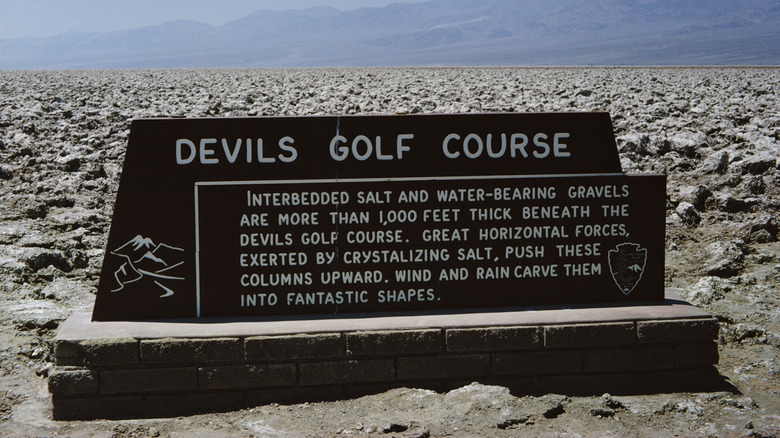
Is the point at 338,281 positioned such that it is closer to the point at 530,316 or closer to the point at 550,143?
the point at 530,316

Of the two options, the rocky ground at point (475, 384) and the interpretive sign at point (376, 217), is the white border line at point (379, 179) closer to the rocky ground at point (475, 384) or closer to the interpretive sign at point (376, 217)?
the interpretive sign at point (376, 217)

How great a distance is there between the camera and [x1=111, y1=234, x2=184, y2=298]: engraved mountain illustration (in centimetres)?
429

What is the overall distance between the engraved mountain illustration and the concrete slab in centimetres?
21

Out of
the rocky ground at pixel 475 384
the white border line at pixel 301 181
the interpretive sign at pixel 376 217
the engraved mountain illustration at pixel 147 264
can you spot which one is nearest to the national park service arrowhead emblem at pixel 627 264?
the interpretive sign at pixel 376 217

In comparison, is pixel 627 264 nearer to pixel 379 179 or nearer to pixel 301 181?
pixel 379 179

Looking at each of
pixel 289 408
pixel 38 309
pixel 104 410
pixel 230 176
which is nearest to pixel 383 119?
pixel 230 176

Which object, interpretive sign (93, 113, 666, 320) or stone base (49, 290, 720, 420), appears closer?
stone base (49, 290, 720, 420)

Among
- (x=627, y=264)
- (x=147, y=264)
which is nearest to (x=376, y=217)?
(x=147, y=264)

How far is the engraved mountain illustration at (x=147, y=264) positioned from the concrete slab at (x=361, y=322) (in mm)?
209

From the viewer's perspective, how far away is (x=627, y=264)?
4.55m

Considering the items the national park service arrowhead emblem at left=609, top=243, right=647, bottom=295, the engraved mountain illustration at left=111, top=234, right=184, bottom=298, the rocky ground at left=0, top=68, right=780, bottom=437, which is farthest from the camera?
the national park service arrowhead emblem at left=609, top=243, right=647, bottom=295

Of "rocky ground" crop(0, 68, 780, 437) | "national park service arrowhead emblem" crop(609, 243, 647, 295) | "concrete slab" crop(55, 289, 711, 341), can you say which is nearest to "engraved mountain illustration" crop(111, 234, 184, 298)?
"concrete slab" crop(55, 289, 711, 341)

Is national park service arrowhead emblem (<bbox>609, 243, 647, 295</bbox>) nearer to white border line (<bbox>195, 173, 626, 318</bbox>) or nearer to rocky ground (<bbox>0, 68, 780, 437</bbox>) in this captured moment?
white border line (<bbox>195, 173, 626, 318</bbox>)

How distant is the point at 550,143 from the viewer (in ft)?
14.8
